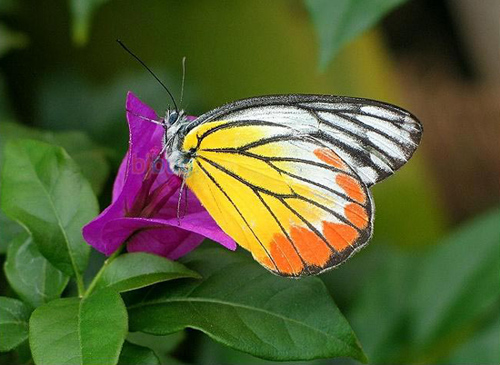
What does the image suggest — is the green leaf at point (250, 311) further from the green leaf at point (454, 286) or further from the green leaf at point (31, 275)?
the green leaf at point (454, 286)

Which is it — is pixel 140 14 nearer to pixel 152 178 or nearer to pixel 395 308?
pixel 395 308

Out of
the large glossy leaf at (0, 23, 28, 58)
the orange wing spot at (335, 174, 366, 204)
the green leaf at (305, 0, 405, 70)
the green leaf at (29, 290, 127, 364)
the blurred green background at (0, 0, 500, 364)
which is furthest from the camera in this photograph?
the large glossy leaf at (0, 23, 28, 58)

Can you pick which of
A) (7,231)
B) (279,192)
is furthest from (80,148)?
(279,192)

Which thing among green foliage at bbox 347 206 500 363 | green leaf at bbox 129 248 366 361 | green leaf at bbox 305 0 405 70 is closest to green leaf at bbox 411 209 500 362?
green foliage at bbox 347 206 500 363

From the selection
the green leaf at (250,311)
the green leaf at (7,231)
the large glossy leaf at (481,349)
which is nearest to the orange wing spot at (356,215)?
the green leaf at (250,311)

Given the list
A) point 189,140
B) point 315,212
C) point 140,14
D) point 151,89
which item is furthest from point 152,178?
point 140,14

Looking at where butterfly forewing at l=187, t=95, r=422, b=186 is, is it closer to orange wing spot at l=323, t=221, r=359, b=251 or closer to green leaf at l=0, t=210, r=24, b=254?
orange wing spot at l=323, t=221, r=359, b=251
